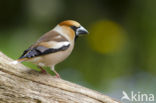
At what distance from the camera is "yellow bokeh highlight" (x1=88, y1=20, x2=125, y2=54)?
3.81 m

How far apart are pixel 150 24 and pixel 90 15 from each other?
63 cm

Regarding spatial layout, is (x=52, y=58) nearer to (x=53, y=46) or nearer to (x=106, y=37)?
(x=53, y=46)

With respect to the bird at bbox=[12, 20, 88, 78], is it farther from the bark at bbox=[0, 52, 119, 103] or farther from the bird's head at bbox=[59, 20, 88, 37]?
the bark at bbox=[0, 52, 119, 103]

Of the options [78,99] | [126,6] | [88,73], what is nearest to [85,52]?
[88,73]

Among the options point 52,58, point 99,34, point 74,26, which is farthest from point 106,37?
point 52,58

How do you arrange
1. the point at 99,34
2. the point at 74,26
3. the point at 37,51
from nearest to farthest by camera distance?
the point at 37,51 < the point at 74,26 < the point at 99,34

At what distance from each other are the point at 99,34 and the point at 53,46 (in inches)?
71.1

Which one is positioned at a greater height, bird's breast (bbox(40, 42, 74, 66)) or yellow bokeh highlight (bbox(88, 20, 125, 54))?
yellow bokeh highlight (bbox(88, 20, 125, 54))

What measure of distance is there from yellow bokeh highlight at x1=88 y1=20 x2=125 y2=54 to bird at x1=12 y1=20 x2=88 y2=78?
1.62 meters

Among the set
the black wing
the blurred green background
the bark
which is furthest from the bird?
the blurred green background

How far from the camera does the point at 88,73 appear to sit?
3.54m

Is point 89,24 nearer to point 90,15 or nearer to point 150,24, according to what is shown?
point 90,15

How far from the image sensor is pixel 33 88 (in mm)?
2207

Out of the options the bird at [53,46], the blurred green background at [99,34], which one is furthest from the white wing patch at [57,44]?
the blurred green background at [99,34]
